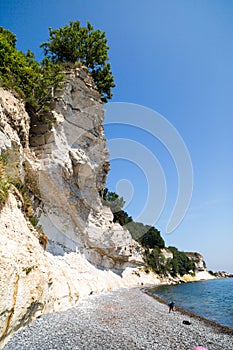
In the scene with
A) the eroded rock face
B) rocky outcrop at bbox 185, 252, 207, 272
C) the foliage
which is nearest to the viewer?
the foliage

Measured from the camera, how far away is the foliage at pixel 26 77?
48.8 feet

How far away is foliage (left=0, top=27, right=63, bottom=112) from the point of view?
1488 centimetres

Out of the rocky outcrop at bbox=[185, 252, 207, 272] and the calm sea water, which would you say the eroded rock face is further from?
the rocky outcrop at bbox=[185, 252, 207, 272]

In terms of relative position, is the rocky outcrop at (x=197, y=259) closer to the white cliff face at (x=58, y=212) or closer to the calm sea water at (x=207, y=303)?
the calm sea water at (x=207, y=303)

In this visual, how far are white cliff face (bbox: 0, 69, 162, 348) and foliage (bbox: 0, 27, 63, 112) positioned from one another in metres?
1.47

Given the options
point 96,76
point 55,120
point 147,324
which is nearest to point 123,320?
point 147,324

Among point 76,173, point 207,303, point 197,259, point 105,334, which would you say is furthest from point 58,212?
point 197,259

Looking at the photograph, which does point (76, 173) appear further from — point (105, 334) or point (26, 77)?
point (105, 334)

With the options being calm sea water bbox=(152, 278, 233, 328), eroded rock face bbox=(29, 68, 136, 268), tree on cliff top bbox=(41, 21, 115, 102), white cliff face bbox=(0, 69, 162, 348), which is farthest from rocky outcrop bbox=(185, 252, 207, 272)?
tree on cliff top bbox=(41, 21, 115, 102)

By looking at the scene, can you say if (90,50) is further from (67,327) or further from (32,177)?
(67,327)

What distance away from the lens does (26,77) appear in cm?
1705

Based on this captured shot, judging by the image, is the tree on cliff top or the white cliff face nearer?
the white cliff face

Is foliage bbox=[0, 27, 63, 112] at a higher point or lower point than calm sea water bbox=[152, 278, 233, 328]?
higher

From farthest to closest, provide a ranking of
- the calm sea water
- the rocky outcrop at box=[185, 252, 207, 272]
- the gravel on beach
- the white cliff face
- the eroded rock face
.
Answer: the rocky outcrop at box=[185, 252, 207, 272] → the calm sea water → the eroded rock face → the white cliff face → the gravel on beach
